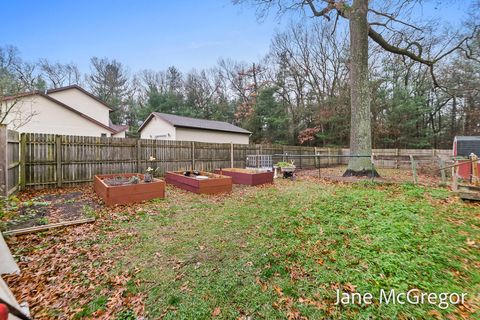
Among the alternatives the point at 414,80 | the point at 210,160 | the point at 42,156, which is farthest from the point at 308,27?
the point at 42,156

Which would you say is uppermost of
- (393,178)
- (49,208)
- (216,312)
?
(393,178)

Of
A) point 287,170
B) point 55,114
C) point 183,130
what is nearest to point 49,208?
point 287,170

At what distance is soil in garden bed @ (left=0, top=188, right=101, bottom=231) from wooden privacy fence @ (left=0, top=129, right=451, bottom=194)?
23.6 inches

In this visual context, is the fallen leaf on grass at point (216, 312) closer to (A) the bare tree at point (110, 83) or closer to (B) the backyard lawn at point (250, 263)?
(B) the backyard lawn at point (250, 263)

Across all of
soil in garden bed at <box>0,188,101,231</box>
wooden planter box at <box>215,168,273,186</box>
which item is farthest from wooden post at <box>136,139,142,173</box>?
wooden planter box at <box>215,168,273,186</box>

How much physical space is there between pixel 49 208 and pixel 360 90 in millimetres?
12052

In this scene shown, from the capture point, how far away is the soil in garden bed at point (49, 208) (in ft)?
12.5

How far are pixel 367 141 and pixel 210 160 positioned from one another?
785 centimetres

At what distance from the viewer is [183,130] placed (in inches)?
602

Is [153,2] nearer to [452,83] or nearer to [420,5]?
[420,5]

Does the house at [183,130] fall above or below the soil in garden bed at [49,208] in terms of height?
above

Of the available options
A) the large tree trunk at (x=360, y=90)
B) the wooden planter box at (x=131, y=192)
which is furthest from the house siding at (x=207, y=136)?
the large tree trunk at (x=360, y=90)

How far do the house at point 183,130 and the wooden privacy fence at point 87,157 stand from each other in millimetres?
4782

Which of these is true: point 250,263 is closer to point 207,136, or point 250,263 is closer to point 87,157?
point 87,157
